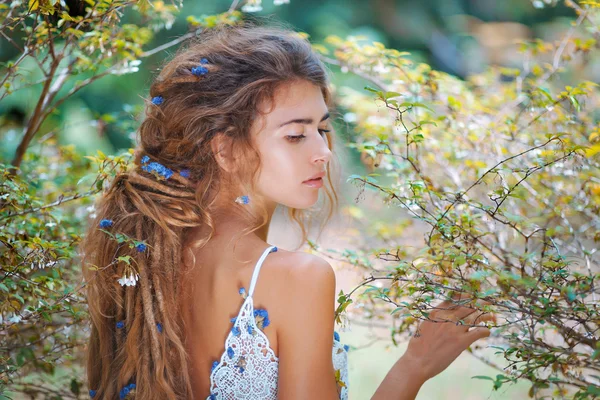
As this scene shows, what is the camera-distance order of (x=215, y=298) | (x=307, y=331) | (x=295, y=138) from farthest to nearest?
(x=295, y=138) → (x=215, y=298) → (x=307, y=331)

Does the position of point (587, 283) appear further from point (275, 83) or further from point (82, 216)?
point (82, 216)

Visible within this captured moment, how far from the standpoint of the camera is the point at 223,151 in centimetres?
183

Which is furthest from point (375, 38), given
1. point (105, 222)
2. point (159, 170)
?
point (105, 222)

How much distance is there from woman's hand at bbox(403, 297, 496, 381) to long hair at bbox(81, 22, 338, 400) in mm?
500

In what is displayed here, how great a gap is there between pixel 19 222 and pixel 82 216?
0.93m

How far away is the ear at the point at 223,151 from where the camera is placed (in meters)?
1.81

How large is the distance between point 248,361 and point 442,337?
482 millimetres

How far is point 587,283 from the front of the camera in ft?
4.51

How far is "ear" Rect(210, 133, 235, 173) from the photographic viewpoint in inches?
71.2

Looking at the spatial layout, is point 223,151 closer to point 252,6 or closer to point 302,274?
point 302,274

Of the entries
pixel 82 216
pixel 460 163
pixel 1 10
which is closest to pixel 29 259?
pixel 1 10

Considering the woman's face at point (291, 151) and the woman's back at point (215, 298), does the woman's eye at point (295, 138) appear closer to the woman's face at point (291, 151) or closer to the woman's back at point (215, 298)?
the woman's face at point (291, 151)

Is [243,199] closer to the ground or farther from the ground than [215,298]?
farther from the ground

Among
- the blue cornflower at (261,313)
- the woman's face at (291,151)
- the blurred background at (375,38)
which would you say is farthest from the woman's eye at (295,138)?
the blurred background at (375,38)
